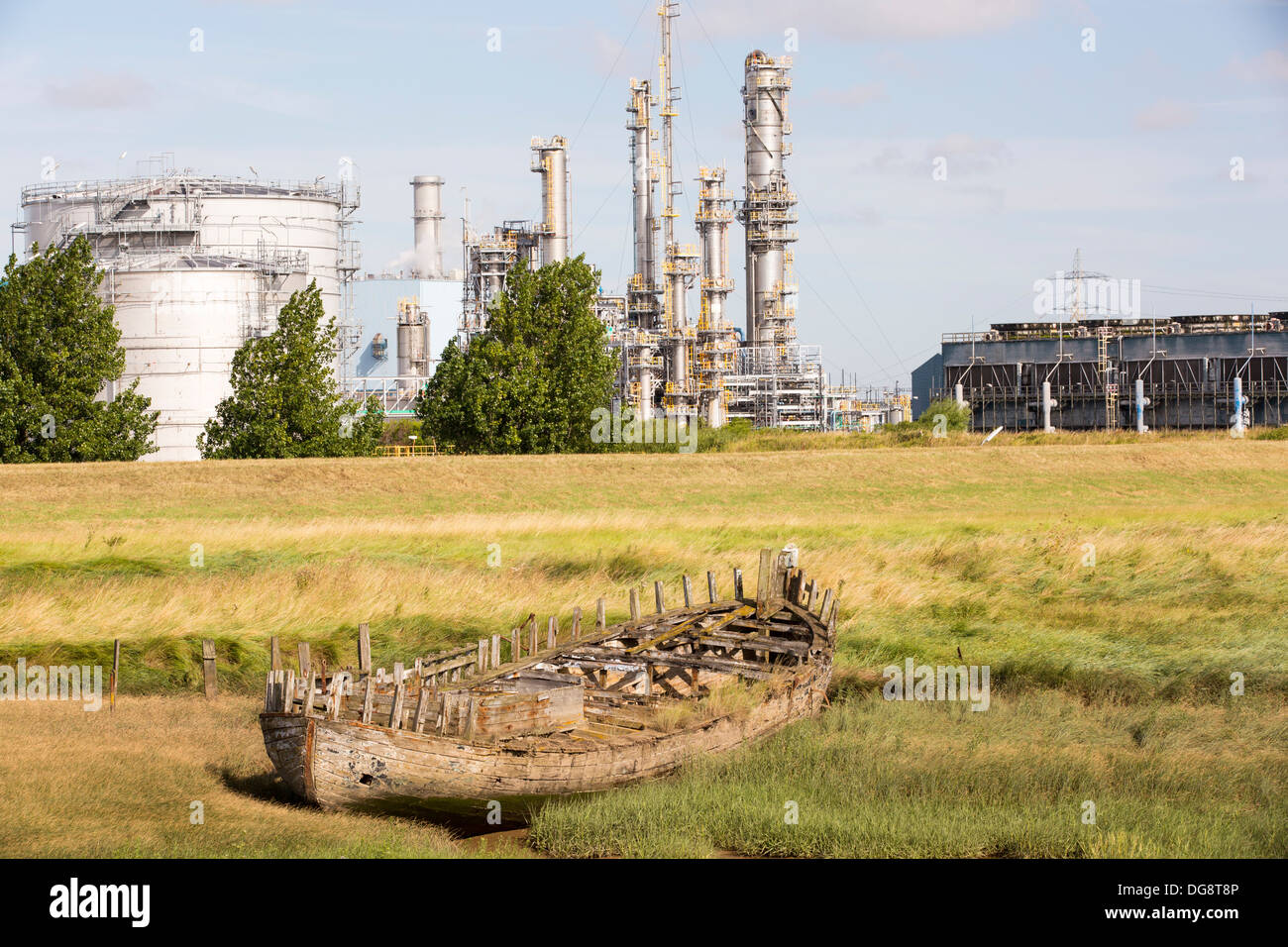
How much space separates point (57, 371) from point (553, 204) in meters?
41.5

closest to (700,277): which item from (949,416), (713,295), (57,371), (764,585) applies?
(713,295)

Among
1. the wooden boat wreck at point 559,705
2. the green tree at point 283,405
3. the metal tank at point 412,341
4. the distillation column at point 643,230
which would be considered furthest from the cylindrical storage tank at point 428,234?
the wooden boat wreck at point 559,705

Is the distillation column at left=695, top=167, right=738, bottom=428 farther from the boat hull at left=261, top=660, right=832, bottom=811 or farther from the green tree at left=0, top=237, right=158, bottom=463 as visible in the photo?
the boat hull at left=261, top=660, right=832, bottom=811

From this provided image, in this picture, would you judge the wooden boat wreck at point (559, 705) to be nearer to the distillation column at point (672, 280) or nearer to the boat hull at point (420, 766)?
the boat hull at point (420, 766)

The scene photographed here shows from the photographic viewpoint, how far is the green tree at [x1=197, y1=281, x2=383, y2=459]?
58.0m

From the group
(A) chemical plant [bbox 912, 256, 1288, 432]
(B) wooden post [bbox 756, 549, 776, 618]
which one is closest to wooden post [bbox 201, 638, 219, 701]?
(B) wooden post [bbox 756, 549, 776, 618]

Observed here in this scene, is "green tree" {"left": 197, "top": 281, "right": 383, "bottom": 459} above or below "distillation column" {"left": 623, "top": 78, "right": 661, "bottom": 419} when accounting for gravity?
below

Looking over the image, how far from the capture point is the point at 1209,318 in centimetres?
10744

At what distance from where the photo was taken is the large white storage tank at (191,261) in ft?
234

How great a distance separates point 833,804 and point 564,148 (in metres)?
78.0

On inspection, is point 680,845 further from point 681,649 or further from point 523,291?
point 523,291

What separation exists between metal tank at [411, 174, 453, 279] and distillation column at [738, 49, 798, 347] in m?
29.5

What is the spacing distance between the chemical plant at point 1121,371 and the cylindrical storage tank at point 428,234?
41.6 m
